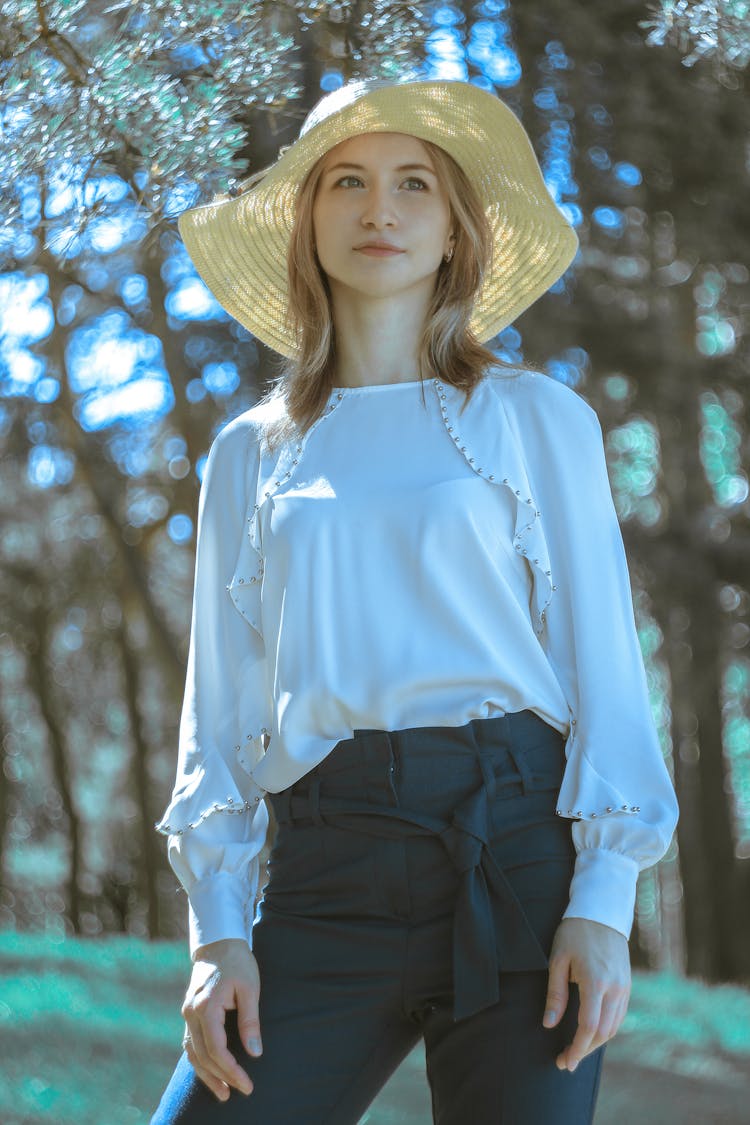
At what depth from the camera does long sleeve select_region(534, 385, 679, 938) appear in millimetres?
1842

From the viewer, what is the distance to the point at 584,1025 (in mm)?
1738

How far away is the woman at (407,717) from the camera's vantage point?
5.95 ft

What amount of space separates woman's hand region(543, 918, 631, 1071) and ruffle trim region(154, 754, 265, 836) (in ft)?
1.73

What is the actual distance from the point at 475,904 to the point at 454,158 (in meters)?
1.24

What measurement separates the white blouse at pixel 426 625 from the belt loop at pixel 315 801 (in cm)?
2

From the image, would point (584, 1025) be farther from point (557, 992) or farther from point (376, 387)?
point (376, 387)

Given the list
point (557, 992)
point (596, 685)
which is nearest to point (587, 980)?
point (557, 992)

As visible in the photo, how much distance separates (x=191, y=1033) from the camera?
1927 millimetres

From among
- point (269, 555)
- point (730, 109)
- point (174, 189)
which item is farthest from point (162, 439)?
point (269, 555)

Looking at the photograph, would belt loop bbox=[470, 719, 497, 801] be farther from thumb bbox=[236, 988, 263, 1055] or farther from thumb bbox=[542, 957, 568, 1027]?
thumb bbox=[236, 988, 263, 1055]

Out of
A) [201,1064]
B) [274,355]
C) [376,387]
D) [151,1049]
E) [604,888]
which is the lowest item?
[151,1049]

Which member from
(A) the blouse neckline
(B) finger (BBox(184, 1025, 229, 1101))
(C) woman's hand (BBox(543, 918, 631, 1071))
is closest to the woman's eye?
(A) the blouse neckline

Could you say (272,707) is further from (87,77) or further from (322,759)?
(87,77)

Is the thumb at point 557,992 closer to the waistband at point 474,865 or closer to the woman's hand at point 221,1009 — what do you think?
the waistband at point 474,865
